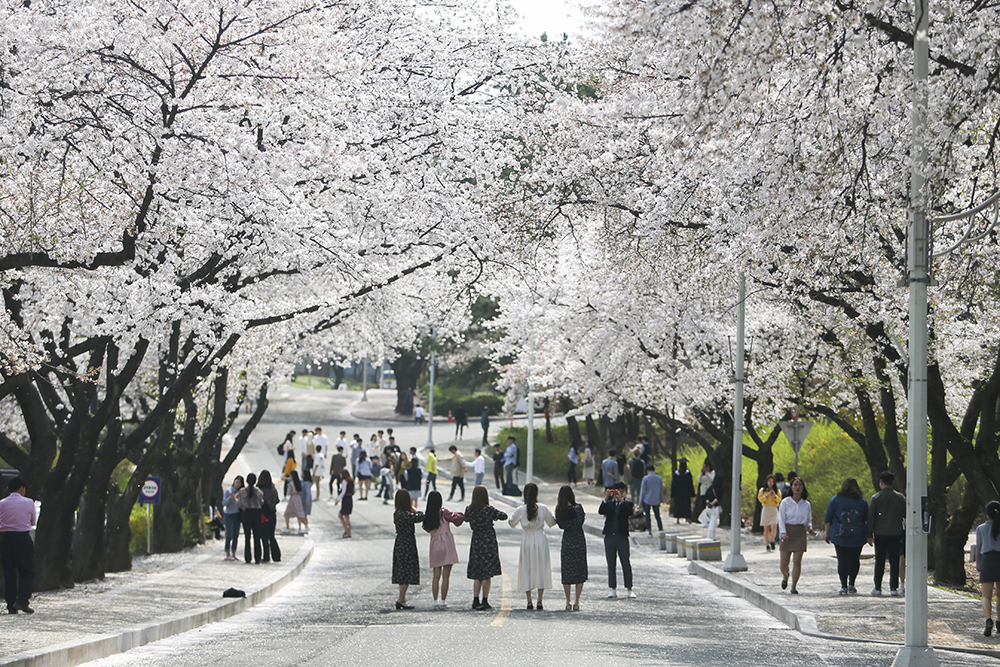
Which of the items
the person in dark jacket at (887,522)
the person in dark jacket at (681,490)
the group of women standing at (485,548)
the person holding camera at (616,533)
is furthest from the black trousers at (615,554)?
the person in dark jacket at (681,490)

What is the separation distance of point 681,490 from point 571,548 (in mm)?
16555

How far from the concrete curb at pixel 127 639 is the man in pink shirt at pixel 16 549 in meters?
1.80

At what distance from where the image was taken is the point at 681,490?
1260 inches

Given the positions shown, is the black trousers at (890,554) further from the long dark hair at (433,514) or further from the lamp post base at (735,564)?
the long dark hair at (433,514)

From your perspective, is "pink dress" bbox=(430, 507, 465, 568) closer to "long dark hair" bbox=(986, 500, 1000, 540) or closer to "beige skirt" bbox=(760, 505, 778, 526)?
"long dark hair" bbox=(986, 500, 1000, 540)

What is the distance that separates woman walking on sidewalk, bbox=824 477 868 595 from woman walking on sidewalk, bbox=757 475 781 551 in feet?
25.5

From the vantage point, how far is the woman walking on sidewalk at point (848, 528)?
55.7 ft

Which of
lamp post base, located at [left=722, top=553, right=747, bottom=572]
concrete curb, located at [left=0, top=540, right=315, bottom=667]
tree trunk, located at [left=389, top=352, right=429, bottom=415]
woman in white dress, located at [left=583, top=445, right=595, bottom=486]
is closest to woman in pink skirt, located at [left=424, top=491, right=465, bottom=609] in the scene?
concrete curb, located at [left=0, top=540, right=315, bottom=667]

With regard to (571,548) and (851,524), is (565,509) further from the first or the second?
(851,524)

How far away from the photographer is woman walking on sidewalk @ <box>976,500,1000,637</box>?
1295 centimetres

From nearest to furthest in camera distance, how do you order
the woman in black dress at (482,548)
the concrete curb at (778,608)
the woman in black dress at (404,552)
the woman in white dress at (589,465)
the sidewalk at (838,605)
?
the concrete curb at (778,608) → the sidewalk at (838,605) → the woman in black dress at (482,548) → the woman in black dress at (404,552) → the woman in white dress at (589,465)

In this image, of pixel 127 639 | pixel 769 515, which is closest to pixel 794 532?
pixel 769 515

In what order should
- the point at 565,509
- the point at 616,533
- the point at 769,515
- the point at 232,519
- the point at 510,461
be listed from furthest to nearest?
the point at 510,461 → the point at 769,515 → the point at 232,519 → the point at 616,533 → the point at 565,509

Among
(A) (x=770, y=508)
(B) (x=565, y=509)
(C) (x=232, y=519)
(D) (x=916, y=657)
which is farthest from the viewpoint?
(A) (x=770, y=508)
